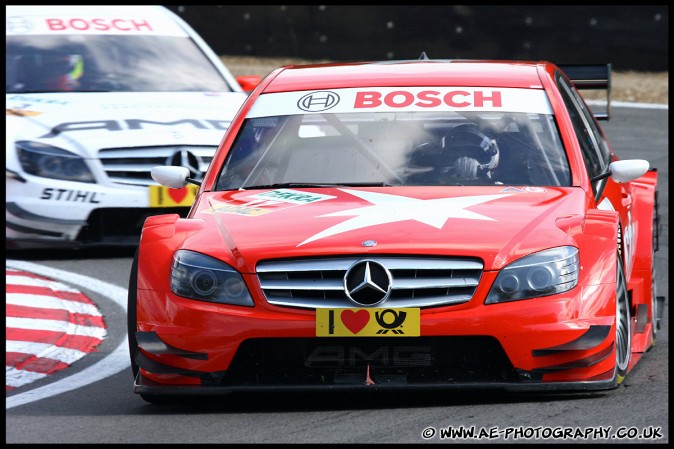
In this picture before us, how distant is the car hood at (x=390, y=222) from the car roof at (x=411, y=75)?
0.86 metres

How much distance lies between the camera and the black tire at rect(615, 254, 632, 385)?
19.6 ft

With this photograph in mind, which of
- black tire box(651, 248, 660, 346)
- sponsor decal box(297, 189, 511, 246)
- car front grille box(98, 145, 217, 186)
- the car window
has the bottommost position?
car front grille box(98, 145, 217, 186)

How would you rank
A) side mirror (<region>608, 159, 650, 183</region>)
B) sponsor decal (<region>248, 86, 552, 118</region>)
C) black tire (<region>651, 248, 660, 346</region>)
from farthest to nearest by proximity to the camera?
black tire (<region>651, 248, 660, 346</region>)
sponsor decal (<region>248, 86, 552, 118</region>)
side mirror (<region>608, 159, 650, 183</region>)

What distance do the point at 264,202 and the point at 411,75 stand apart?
4.30ft

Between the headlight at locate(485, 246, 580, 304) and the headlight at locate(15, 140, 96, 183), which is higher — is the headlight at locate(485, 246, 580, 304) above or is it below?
above

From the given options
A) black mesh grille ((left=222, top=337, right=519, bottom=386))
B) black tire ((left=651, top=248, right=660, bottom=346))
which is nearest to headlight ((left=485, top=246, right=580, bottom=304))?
black mesh grille ((left=222, top=337, right=519, bottom=386))

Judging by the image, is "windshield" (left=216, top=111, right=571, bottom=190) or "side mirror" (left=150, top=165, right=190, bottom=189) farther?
"side mirror" (left=150, top=165, right=190, bottom=189)

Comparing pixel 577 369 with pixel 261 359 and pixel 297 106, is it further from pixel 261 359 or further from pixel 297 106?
pixel 297 106

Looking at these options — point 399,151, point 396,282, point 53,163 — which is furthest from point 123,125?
point 396,282

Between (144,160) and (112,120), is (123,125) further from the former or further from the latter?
(144,160)

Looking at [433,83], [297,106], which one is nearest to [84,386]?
[297,106]

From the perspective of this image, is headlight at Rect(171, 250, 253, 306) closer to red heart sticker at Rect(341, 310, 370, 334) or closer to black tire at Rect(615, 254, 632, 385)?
red heart sticker at Rect(341, 310, 370, 334)

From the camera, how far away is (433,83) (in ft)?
23.9

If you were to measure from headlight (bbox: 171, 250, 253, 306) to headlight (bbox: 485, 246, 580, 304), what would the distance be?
97 cm
